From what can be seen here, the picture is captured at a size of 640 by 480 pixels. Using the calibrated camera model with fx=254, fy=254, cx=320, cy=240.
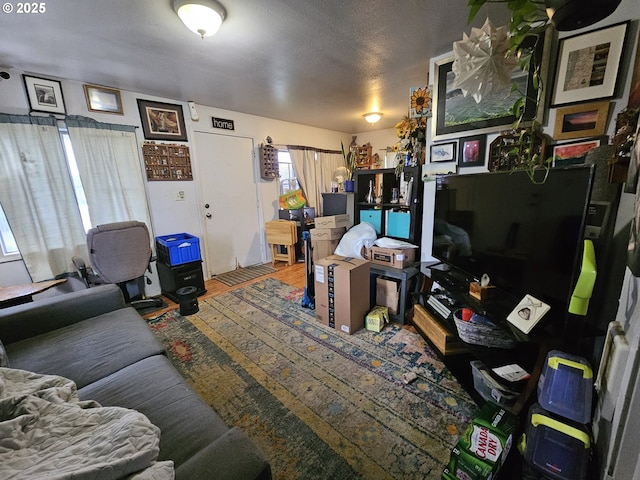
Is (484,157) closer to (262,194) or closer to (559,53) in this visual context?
(559,53)

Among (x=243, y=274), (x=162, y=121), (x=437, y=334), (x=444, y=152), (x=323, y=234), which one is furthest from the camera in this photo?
(x=243, y=274)

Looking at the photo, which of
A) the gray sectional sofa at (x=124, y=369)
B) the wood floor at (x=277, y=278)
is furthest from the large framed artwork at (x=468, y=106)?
the wood floor at (x=277, y=278)

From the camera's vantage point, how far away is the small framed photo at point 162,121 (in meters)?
2.93

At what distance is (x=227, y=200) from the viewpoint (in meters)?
3.81

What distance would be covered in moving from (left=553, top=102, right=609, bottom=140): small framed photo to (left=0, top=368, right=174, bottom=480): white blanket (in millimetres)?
2252

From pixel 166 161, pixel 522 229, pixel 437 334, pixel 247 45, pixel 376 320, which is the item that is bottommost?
pixel 376 320

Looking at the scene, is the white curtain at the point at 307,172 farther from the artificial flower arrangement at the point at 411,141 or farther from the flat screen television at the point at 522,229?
the flat screen television at the point at 522,229

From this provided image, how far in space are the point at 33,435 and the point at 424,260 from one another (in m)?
2.50

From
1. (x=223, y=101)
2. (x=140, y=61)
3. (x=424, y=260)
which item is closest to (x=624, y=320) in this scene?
(x=424, y=260)

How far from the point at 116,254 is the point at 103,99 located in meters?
1.66

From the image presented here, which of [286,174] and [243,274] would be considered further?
[286,174]

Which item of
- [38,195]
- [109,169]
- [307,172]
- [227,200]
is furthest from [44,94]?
[307,172]

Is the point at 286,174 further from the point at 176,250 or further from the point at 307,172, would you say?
the point at 176,250

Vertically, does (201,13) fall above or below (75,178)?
above
